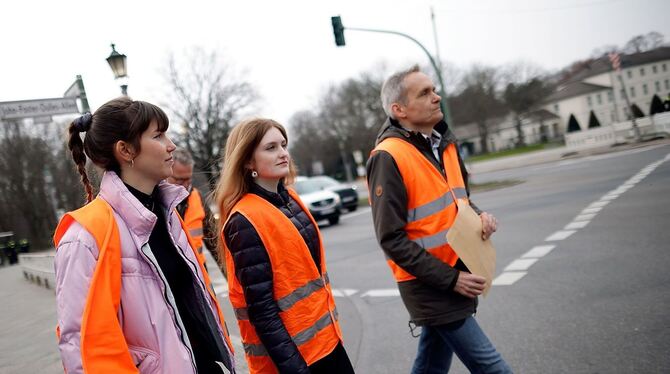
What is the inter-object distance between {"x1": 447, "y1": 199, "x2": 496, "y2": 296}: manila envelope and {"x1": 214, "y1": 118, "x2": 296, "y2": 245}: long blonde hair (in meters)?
1.02

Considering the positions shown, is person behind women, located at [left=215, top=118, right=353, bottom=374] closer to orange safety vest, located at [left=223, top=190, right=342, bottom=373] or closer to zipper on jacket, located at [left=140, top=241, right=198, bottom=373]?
orange safety vest, located at [left=223, top=190, right=342, bottom=373]

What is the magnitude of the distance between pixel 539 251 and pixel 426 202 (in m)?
5.32

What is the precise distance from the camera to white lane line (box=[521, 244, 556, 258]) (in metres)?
6.87

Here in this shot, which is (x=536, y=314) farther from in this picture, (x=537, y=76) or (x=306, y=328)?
(x=537, y=76)

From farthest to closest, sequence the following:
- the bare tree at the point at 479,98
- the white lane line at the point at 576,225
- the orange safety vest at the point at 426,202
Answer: the bare tree at the point at 479,98, the white lane line at the point at 576,225, the orange safety vest at the point at 426,202

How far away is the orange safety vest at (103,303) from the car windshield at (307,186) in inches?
632

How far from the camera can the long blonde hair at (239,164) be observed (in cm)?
236

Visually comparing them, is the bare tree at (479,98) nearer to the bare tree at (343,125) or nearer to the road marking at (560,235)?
the bare tree at (343,125)

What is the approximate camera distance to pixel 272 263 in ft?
6.98

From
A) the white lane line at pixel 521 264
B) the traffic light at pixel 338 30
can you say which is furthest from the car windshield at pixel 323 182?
the white lane line at pixel 521 264

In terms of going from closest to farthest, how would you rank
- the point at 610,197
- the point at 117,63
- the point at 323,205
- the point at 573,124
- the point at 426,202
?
the point at 426,202 → the point at 117,63 → the point at 610,197 → the point at 323,205 → the point at 573,124

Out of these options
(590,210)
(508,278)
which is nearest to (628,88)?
(590,210)

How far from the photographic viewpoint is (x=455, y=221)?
7.70 ft

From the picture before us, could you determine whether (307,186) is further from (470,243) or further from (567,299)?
(470,243)
